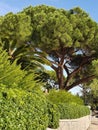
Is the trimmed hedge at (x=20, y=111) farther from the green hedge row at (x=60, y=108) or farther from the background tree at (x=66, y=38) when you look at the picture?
the background tree at (x=66, y=38)

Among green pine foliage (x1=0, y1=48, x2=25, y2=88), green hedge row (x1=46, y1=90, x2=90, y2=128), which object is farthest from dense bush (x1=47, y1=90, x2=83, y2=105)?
green pine foliage (x1=0, y1=48, x2=25, y2=88)

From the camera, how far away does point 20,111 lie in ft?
29.3

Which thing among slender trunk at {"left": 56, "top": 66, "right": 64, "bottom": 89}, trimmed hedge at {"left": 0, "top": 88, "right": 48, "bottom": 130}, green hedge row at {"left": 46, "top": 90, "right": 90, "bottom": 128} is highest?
slender trunk at {"left": 56, "top": 66, "right": 64, "bottom": 89}

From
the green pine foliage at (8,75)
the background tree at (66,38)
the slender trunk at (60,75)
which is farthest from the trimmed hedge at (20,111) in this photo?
the slender trunk at (60,75)

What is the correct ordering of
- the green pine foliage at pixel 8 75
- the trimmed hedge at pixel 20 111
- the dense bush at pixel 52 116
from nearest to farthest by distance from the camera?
the trimmed hedge at pixel 20 111 → the green pine foliage at pixel 8 75 → the dense bush at pixel 52 116

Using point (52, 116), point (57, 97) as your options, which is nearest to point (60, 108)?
point (52, 116)

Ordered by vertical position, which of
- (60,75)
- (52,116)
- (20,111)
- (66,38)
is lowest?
(20,111)

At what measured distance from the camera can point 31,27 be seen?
3550 cm

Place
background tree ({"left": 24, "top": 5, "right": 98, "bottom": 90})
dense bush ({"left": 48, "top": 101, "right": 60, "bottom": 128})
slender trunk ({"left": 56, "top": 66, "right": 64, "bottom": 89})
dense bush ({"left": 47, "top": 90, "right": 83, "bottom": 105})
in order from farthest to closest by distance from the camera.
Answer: slender trunk ({"left": 56, "top": 66, "right": 64, "bottom": 89}) → background tree ({"left": 24, "top": 5, "right": 98, "bottom": 90}) → dense bush ({"left": 47, "top": 90, "right": 83, "bottom": 105}) → dense bush ({"left": 48, "top": 101, "right": 60, "bottom": 128})

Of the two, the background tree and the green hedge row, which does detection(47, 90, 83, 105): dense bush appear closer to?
the green hedge row

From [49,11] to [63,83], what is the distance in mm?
8142

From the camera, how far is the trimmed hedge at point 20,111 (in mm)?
7773

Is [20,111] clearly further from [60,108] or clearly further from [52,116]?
[60,108]

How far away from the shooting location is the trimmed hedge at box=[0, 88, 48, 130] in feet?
25.5
